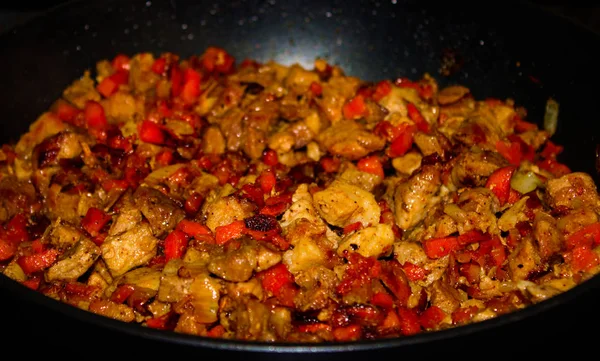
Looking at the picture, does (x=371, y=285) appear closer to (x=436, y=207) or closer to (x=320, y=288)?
(x=320, y=288)

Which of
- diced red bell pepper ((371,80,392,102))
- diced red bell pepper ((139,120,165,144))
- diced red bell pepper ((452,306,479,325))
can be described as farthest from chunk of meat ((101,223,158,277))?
diced red bell pepper ((371,80,392,102))

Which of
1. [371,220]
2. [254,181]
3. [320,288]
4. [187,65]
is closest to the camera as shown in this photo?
[320,288]

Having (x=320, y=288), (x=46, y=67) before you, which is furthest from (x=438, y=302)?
(x=46, y=67)

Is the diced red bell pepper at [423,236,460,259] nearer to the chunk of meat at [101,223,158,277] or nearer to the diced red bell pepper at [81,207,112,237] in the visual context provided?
the chunk of meat at [101,223,158,277]

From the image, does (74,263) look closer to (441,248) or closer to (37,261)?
(37,261)

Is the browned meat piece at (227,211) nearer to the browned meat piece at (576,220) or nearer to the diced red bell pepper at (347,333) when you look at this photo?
the diced red bell pepper at (347,333)

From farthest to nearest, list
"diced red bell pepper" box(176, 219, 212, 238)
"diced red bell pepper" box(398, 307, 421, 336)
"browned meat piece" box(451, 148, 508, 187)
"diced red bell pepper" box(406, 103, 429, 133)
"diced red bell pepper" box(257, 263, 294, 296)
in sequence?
"diced red bell pepper" box(406, 103, 429, 133) < "browned meat piece" box(451, 148, 508, 187) < "diced red bell pepper" box(176, 219, 212, 238) < "diced red bell pepper" box(257, 263, 294, 296) < "diced red bell pepper" box(398, 307, 421, 336)
